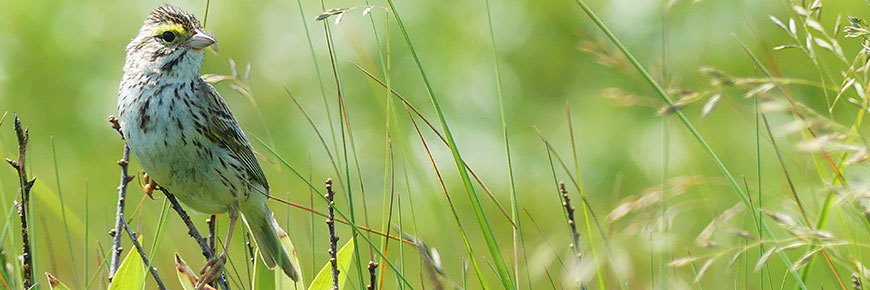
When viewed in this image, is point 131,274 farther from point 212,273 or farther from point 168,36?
point 168,36

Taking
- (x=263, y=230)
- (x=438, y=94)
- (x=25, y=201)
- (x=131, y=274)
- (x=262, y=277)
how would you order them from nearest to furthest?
(x=25, y=201) → (x=131, y=274) → (x=262, y=277) → (x=263, y=230) → (x=438, y=94)

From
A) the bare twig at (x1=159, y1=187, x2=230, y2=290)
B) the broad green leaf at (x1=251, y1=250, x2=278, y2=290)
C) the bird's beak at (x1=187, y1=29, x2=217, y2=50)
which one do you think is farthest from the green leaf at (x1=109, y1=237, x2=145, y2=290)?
the bird's beak at (x1=187, y1=29, x2=217, y2=50)

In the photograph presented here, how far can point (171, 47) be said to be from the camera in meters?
2.62

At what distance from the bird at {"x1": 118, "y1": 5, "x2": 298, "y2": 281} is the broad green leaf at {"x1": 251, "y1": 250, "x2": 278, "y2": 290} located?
0.37 metres

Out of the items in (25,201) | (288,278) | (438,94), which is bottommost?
(288,278)

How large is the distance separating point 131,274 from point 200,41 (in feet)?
2.69

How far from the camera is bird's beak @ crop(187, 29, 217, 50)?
254 centimetres

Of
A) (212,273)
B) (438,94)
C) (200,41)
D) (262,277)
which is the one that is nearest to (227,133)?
(200,41)

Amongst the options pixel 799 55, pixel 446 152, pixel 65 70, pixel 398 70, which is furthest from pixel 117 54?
pixel 799 55

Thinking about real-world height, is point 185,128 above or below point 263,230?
Answer: above

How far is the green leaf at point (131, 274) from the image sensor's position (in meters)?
1.90

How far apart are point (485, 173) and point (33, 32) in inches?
121

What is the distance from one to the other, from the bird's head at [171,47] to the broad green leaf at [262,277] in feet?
2.49

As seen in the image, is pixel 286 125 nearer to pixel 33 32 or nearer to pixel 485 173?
pixel 485 173
